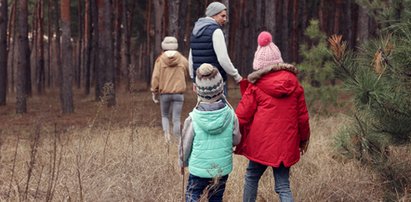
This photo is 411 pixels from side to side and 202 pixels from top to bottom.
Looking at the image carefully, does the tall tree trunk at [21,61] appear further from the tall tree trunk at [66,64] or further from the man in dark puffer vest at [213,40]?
the man in dark puffer vest at [213,40]

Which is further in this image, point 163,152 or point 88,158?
point 163,152

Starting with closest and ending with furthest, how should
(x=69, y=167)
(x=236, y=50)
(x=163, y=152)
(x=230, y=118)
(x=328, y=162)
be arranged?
(x=230, y=118) → (x=69, y=167) → (x=328, y=162) → (x=163, y=152) → (x=236, y=50)

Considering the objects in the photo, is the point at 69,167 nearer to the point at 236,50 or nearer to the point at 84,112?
the point at 84,112

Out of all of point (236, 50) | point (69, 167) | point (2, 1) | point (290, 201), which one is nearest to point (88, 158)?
point (69, 167)

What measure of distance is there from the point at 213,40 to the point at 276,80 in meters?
1.93

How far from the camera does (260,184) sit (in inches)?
205

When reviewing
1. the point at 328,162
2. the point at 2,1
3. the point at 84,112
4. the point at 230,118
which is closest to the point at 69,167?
the point at 230,118

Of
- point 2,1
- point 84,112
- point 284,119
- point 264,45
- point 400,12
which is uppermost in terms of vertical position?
point 2,1

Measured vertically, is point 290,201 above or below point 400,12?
below

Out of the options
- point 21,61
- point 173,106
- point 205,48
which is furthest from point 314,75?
point 21,61

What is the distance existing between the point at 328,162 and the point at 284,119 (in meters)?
2.24

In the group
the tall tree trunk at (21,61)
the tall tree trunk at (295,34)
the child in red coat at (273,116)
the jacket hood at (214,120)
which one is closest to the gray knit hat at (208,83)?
the jacket hood at (214,120)

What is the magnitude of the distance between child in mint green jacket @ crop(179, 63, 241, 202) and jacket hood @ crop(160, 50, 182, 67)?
361 cm

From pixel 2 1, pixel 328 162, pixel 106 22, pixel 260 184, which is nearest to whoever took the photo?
pixel 260 184
